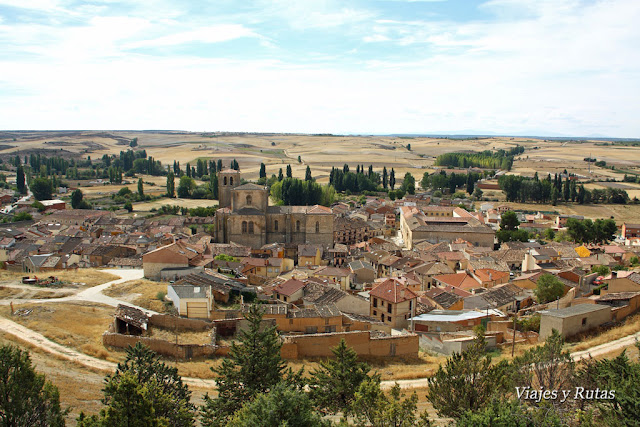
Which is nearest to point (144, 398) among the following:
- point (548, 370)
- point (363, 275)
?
point (548, 370)

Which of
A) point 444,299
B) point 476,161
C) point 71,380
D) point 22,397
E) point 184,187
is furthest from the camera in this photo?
point 476,161

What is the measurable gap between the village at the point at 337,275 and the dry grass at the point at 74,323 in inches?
29.4

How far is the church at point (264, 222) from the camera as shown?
4300cm

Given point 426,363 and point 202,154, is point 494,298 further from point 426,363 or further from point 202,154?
point 202,154

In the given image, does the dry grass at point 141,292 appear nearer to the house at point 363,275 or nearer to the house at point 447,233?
the house at point 363,275

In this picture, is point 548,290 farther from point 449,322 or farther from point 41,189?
point 41,189

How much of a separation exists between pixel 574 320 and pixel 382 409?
12.1 m

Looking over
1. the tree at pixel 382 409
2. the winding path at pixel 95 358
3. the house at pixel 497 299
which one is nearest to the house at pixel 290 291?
the house at pixel 497 299

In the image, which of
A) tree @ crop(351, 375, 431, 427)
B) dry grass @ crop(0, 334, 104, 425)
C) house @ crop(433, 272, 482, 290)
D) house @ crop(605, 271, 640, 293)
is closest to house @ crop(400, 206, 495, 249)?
house @ crop(433, 272, 482, 290)

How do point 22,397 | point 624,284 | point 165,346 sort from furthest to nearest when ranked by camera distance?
point 624,284 → point 165,346 → point 22,397

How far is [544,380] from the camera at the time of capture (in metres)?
12.9

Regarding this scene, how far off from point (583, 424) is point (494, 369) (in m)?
2.70

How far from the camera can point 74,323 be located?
20047 mm

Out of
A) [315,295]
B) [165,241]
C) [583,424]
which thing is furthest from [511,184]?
[583,424]
